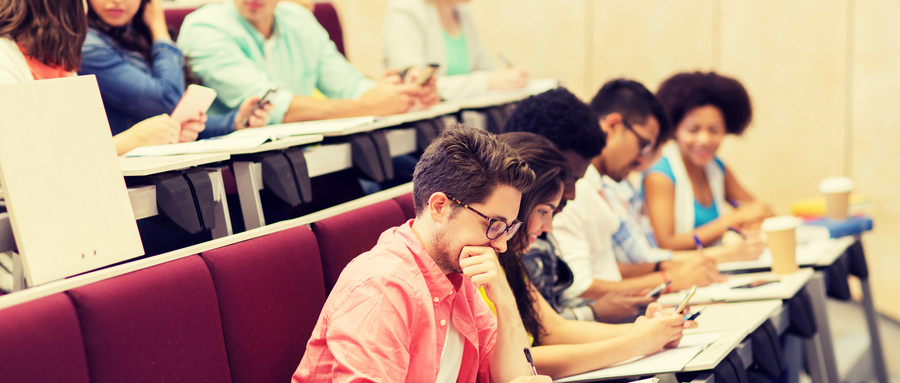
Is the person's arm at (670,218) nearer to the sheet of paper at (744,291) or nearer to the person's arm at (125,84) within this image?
the sheet of paper at (744,291)

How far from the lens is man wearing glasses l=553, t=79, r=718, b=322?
1.93 metres

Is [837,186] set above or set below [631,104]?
below

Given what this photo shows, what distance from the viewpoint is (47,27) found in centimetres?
151

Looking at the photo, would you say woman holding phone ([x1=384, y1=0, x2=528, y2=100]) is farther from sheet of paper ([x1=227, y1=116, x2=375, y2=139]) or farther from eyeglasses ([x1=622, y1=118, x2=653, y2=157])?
sheet of paper ([x1=227, y1=116, x2=375, y2=139])

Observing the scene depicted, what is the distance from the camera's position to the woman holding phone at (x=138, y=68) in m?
1.84

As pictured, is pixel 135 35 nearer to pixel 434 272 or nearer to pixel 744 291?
pixel 434 272

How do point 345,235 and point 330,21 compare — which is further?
point 330,21

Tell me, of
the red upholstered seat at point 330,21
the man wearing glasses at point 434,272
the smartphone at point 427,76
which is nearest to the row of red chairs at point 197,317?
the man wearing glasses at point 434,272

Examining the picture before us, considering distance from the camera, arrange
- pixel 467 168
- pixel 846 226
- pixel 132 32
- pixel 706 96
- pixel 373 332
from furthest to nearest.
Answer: pixel 706 96, pixel 846 226, pixel 132 32, pixel 467 168, pixel 373 332

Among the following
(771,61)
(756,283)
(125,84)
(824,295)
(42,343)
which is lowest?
(824,295)

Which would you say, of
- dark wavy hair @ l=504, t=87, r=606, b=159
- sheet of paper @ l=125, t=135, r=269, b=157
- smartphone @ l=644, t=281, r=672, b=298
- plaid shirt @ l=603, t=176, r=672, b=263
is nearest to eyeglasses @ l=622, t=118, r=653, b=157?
plaid shirt @ l=603, t=176, r=672, b=263

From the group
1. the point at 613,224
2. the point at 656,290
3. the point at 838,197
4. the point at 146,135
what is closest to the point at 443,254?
the point at 146,135

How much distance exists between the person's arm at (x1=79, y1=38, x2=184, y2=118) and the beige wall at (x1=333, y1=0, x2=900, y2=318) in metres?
2.46

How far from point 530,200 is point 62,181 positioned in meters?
0.79
